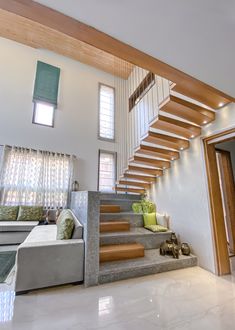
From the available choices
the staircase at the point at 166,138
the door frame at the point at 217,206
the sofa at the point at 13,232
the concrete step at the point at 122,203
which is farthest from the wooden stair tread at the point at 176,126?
the sofa at the point at 13,232

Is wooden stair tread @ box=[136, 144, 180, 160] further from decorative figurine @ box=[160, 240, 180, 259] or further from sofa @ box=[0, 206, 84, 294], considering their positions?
sofa @ box=[0, 206, 84, 294]

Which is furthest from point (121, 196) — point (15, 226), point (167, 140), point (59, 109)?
point (59, 109)

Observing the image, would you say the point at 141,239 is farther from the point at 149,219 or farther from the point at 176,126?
the point at 176,126

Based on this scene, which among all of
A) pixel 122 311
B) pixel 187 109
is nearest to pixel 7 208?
pixel 122 311

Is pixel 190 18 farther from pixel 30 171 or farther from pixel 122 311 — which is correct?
pixel 30 171

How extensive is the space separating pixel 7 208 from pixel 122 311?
12.6 ft

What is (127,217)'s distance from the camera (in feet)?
12.0

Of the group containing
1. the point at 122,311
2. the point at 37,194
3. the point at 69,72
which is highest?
the point at 69,72

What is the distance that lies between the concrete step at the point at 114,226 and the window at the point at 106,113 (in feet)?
11.8

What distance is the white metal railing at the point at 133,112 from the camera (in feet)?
15.4

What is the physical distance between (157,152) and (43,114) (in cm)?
401

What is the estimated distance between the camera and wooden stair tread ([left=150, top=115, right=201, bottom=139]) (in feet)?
9.19

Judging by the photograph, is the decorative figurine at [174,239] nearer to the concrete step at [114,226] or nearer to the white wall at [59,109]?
the concrete step at [114,226]

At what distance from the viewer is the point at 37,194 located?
4.72m
